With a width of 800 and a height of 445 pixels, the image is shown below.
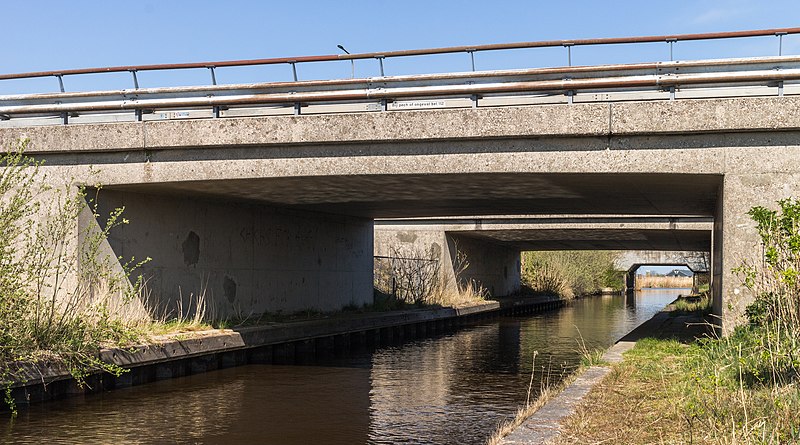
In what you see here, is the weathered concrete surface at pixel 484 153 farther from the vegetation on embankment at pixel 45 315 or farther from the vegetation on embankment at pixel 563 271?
the vegetation on embankment at pixel 563 271

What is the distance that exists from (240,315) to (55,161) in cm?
475

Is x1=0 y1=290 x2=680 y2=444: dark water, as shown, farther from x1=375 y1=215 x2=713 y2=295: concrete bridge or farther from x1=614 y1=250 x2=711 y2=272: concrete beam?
x1=614 y1=250 x2=711 y2=272: concrete beam

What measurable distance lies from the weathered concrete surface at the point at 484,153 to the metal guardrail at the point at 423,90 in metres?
0.52

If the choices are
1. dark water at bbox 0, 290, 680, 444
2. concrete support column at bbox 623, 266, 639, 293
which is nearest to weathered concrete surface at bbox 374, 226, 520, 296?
dark water at bbox 0, 290, 680, 444

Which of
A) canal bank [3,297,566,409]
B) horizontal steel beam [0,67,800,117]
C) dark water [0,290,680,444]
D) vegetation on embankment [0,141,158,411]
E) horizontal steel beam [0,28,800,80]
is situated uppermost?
horizontal steel beam [0,28,800,80]

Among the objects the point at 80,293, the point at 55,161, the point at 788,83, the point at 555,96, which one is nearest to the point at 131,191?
the point at 55,161

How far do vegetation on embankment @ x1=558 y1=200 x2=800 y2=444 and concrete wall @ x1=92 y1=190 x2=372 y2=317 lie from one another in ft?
26.5

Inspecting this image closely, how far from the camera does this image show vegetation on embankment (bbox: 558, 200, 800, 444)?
20.1ft

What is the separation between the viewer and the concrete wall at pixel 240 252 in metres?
14.6

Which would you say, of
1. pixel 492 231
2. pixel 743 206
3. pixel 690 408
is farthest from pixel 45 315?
pixel 492 231

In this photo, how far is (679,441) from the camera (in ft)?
19.5

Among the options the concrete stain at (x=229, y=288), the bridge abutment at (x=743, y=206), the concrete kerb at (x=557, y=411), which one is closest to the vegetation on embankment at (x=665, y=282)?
the concrete stain at (x=229, y=288)

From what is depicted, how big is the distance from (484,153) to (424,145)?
33.6 inches

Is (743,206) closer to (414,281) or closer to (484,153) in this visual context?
(484,153)
